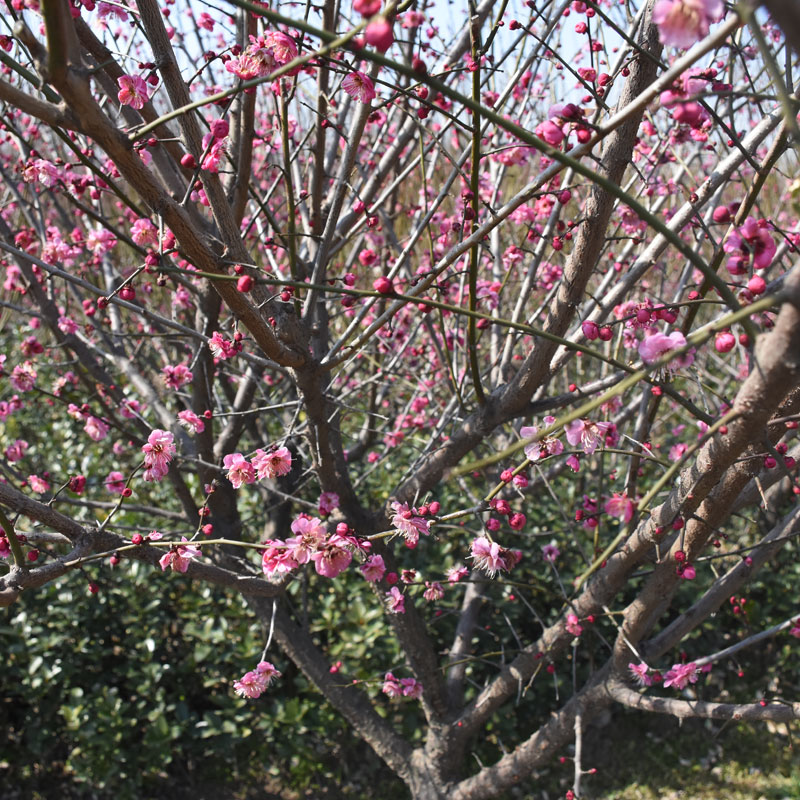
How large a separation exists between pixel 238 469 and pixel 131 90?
1034 millimetres

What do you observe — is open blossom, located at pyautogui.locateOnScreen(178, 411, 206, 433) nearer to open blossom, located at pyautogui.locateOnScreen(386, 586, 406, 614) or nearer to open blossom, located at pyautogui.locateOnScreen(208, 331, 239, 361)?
open blossom, located at pyautogui.locateOnScreen(208, 331, 239, 361)

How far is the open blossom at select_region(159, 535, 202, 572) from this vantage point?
1838mm

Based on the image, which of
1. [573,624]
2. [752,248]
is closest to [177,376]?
[573,624]

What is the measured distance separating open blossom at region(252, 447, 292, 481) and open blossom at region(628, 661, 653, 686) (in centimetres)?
132

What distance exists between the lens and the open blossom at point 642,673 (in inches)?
92.1

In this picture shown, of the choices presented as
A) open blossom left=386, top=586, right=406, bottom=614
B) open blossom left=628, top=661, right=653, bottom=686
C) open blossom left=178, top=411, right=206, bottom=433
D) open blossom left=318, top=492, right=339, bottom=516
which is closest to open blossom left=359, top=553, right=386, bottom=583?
open blossom left=386, top=586, right=406, bottom=614

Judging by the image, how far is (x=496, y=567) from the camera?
1.97 metres

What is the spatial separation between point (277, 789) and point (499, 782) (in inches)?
Answer: 53.3

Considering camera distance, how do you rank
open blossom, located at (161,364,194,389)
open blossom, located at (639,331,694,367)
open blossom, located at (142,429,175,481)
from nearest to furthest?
1. open blossom, located at (639,331,694,367)
2. open blossom, located at (142,429,175,481)
3. open blossom, located at (161,364,194,389)

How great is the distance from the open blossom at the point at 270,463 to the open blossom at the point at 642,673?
132cm

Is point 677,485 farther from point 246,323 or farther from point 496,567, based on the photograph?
point 246,323

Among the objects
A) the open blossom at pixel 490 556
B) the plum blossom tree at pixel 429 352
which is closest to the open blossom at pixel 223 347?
the plum blossom tree at pixel 429 352

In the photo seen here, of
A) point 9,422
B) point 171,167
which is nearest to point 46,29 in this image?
point 171,167

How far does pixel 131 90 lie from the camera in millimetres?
1834
